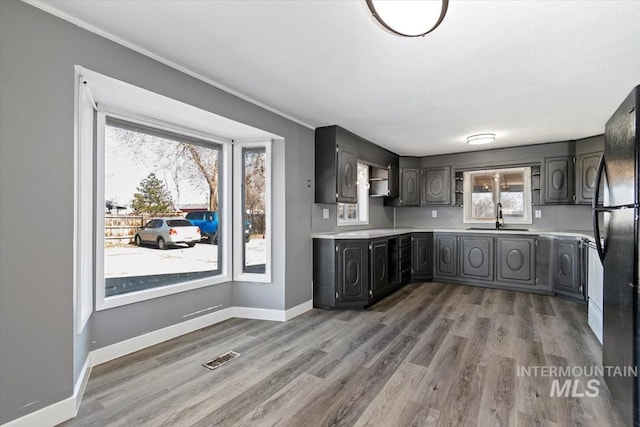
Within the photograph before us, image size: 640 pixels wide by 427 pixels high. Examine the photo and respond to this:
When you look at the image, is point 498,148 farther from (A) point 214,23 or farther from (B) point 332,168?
(A) point 214,23

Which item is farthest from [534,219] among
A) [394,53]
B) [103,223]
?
[103,223]

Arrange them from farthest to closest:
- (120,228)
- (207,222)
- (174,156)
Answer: (207,222)
(174,156)
(120,228)

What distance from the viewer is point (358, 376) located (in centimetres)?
231

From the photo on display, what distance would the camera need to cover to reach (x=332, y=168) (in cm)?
396

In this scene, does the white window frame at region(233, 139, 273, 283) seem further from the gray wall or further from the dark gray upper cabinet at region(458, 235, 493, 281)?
the dark gray upper cabinet at region(458, 235, 493, 281)

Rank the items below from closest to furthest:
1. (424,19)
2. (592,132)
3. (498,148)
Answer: (424,19), (592,132), (498,148)

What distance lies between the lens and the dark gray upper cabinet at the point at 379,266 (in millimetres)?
4090

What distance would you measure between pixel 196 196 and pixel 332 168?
5.47 ft

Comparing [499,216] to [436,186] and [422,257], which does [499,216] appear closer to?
[436,186]

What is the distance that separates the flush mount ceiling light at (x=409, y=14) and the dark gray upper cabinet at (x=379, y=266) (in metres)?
2.81

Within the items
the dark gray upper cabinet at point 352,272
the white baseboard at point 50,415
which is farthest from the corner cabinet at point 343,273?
the white baseboard at point 50,415

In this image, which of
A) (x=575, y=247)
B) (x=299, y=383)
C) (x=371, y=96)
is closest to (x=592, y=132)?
(x=575, y=247)

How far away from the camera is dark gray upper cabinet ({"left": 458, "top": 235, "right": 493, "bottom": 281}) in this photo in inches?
198

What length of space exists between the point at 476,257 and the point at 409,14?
4.55 metres
